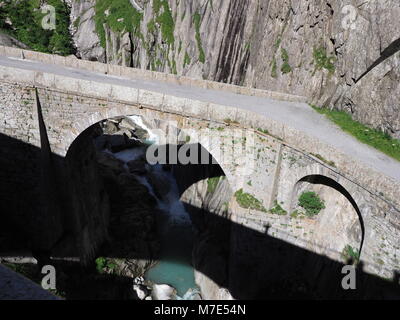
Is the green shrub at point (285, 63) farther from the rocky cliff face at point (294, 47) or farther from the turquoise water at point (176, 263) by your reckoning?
the turquoise water at point (176, 263)

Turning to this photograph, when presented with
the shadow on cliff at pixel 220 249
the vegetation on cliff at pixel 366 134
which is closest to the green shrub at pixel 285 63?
the vegetation on cliff at pixel 366 134

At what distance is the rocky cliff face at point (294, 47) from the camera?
1433cm

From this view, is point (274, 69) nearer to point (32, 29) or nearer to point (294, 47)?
point (294, 47)

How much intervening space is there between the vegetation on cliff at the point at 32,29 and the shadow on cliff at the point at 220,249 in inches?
1245

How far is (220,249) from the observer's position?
1941 centimetres

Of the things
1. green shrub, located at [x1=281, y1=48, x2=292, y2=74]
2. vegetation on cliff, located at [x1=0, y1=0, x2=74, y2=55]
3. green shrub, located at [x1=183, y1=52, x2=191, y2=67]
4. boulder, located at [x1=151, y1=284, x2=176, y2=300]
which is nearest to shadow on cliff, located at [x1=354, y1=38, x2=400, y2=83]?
green shrub, located at [x1=281, y1=48, x2=292, y2=74]

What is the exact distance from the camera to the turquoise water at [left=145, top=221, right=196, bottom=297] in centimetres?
2091

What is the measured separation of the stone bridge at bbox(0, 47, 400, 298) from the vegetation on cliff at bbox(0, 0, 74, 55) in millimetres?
28934

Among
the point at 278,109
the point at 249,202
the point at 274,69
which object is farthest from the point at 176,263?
the point at 274,69

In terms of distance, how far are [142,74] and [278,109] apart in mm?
7845

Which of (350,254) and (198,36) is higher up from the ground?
(198,36)

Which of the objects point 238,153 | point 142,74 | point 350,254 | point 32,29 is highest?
point 32,29

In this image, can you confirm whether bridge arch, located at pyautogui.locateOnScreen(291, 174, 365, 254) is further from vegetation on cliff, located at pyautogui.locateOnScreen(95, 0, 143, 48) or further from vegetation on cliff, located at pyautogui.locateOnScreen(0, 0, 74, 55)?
vegetation on cliff, located at pyautogui.locateOnScreen(0, 0, 74, 55)

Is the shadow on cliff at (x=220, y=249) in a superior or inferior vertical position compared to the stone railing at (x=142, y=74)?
inferior
